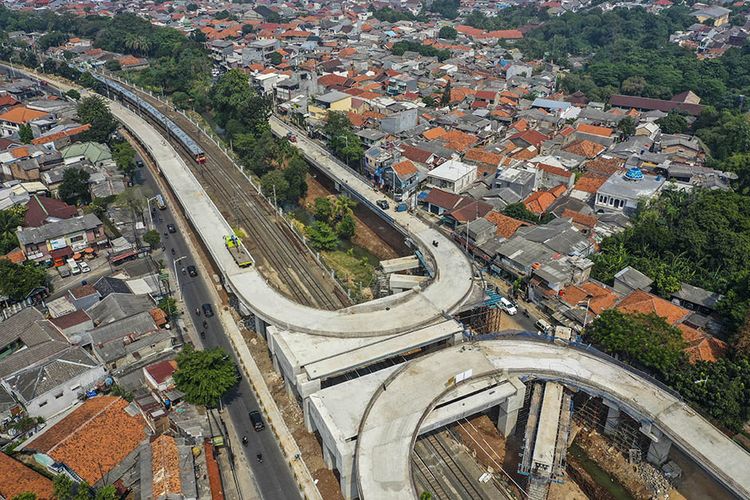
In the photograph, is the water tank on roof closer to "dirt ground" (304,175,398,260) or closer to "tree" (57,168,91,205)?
"dirt ground" (304,175,398,260)

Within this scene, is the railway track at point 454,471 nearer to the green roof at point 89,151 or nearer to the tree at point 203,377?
the tree at point 203,377

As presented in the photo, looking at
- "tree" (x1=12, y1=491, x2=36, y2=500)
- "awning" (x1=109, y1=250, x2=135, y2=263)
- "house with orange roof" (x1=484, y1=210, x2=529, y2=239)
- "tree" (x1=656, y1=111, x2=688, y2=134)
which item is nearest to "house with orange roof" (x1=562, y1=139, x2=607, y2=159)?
"tree" (x1=656, y1=111, x2=688, y2=134)

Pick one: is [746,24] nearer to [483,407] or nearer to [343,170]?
[343,170]

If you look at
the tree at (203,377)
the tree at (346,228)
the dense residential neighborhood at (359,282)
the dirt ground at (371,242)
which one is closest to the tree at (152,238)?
the dense residential neighborhood at (359,282)

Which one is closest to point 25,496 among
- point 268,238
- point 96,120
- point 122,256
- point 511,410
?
point 122,256

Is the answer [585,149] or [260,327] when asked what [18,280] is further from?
[585,149]

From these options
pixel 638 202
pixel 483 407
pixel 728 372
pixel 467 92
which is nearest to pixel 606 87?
pixel 467 92
